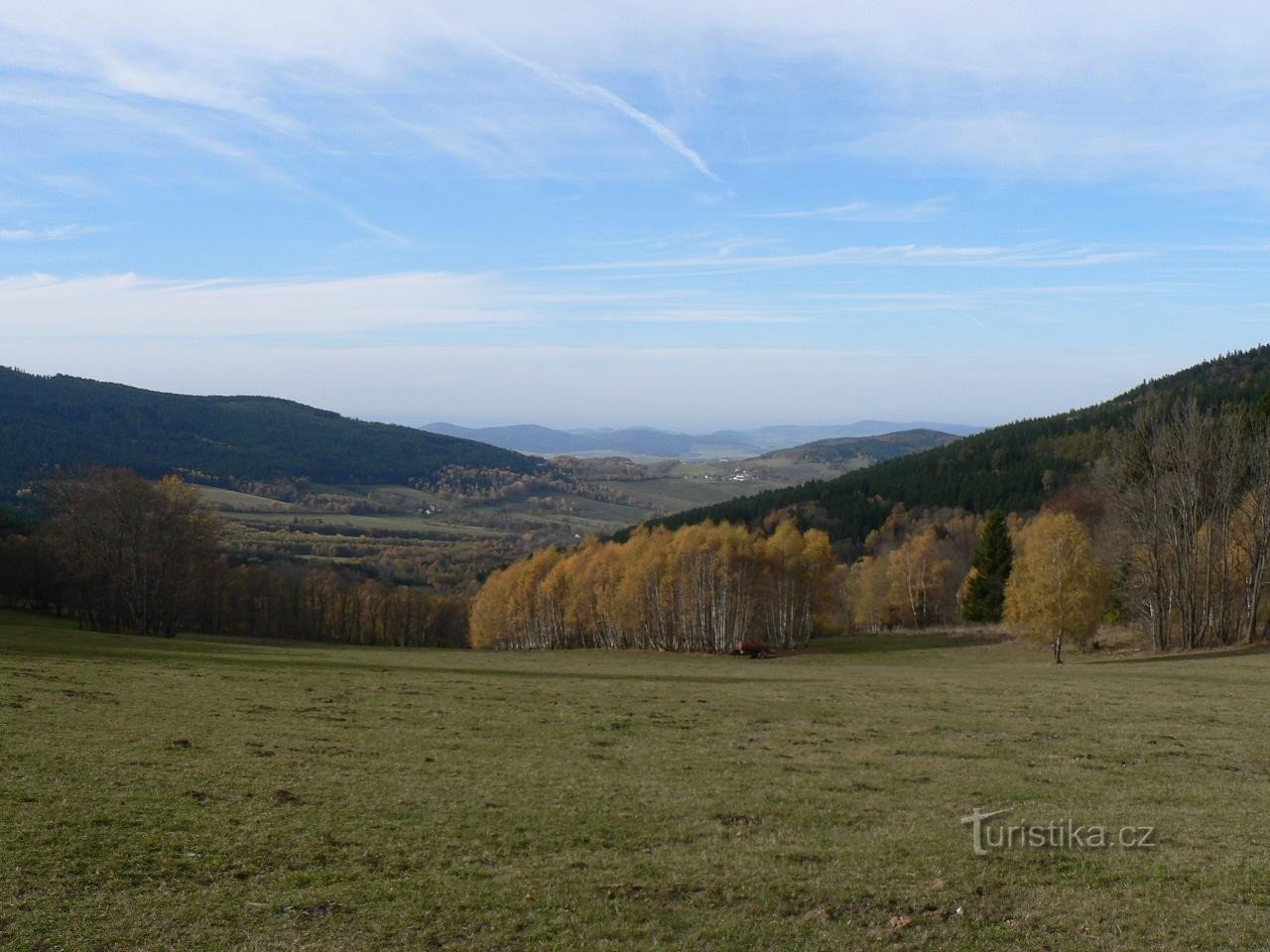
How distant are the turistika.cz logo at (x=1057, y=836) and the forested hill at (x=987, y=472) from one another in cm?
12651

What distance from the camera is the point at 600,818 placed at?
50.5 ft

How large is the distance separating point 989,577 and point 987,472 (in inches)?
2850

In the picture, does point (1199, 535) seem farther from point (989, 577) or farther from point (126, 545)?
point (126, 545)

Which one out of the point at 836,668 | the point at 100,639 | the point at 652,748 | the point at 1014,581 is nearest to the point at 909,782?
the point at 652,748

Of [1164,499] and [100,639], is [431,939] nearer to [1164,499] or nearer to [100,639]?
[100,639]

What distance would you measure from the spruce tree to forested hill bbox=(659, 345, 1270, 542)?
4734cm

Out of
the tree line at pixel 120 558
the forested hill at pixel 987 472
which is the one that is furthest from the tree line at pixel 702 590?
the forested hill at pixel 987 472

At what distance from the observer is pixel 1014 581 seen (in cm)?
6144

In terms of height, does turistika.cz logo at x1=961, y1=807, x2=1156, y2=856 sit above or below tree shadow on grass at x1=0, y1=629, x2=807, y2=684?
above

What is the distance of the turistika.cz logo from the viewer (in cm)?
1356

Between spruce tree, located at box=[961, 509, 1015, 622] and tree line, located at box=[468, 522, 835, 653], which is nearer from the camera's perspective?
tree line, located at box=[468, 522, 835, 653]

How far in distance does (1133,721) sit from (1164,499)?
37.8m

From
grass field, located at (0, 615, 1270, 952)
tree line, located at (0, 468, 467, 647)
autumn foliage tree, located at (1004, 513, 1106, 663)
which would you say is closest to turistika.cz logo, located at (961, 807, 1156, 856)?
grass field, located at (0, 615, 1270, 952)

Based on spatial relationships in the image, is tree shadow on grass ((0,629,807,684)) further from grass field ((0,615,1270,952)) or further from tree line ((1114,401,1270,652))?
tree line ((1114,401,1270,652))
